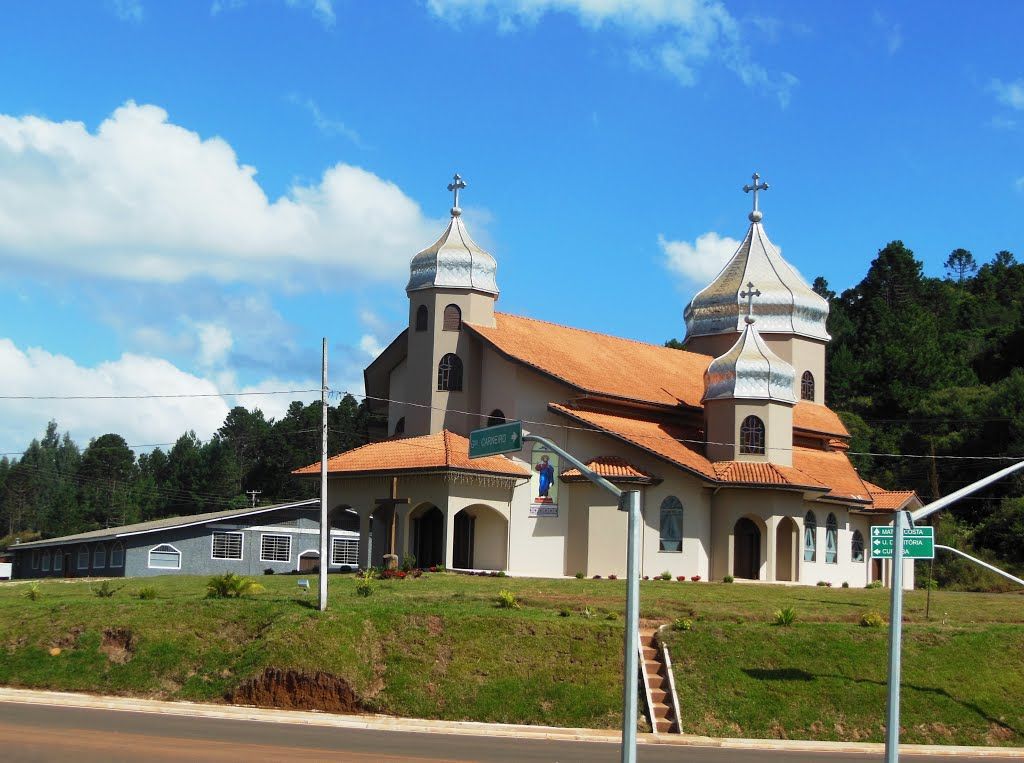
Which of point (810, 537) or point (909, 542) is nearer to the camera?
point (909, 542)

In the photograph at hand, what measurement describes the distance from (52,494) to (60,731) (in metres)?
124

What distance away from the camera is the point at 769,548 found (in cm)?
4281

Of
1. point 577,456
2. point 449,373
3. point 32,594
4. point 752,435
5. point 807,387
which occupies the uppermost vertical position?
point 807,387

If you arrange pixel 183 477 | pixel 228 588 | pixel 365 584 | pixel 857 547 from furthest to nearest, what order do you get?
1. pixel 183 477
2. pixel 857 547
3. pixel 365 584
4. pixel 228 588

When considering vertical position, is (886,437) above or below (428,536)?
above

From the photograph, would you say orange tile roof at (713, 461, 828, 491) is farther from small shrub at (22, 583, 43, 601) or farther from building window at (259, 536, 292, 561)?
building window at (259, 536, 292, 561)

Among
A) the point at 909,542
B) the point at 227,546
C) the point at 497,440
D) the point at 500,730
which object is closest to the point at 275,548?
the point at 227,546

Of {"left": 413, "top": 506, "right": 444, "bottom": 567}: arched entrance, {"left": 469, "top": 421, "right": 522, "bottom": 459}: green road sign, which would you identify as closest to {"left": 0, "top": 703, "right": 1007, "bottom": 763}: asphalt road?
{"left": 469, "top": 421, "right": 522, "bottom": 459}: green road sign

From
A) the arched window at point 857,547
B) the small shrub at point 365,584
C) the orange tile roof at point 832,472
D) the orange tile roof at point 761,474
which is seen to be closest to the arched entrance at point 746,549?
the orange tile roof at point 761,474

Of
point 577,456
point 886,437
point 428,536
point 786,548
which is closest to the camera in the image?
point 577,456

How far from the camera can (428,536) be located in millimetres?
42375

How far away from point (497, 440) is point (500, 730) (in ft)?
29.9

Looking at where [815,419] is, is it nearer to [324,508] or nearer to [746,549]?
[746,549]

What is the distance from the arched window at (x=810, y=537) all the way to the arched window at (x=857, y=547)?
3.94 meters
